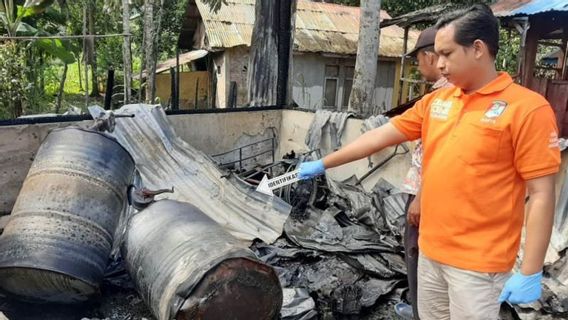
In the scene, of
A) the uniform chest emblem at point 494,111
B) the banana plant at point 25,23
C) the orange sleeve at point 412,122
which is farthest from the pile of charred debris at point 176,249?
the banana plant at point 25,23

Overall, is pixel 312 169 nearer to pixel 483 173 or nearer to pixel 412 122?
pixel 412 122

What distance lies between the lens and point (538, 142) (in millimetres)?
1635

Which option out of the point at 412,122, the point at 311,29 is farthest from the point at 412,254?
the point at 311,29

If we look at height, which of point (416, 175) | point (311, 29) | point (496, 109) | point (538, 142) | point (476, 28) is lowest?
point (416, 175)

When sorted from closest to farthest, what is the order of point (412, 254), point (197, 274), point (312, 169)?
point (312, 169), point (197, 274), point (412, 254)

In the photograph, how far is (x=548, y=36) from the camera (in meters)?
10.4

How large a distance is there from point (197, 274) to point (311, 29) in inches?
494

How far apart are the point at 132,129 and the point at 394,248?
3088mm

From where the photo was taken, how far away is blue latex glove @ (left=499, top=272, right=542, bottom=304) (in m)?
1.78

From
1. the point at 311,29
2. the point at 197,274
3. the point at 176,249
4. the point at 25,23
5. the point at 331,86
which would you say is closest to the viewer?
the point at 197,274

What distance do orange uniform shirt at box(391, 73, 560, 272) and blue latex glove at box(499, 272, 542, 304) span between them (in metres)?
0.07

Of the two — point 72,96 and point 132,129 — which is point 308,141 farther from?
point 72,96

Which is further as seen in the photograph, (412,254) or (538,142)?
(412,254)

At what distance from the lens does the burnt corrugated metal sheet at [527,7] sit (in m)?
8.77
